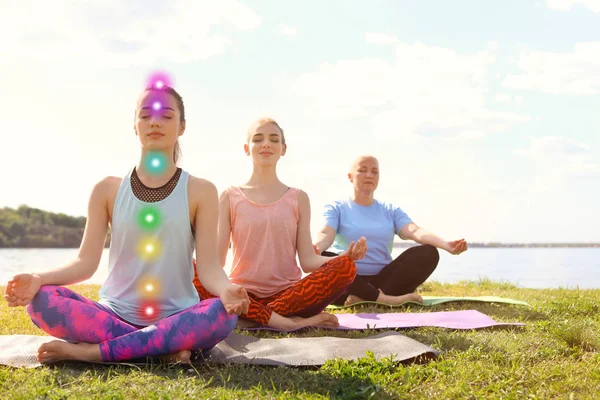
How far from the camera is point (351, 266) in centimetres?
529

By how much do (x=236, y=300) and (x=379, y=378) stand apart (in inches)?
38.9

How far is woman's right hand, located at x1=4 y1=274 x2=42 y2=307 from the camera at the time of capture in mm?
3689

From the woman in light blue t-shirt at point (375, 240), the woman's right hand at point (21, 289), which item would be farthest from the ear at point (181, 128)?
the woman in light blue t-shirt at point (375, 240)

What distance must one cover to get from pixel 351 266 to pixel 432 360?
141 centimetres

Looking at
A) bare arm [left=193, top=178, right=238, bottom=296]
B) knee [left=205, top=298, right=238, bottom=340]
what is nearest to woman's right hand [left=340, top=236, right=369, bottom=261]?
bare arm [left=193, top=178, right=238, bottom=296]

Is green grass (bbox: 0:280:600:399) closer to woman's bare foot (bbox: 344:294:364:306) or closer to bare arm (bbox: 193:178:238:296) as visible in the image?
bare arm (bbox: 193:178:238:296)

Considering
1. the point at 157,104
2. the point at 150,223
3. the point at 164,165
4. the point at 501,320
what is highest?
the point at 157,104

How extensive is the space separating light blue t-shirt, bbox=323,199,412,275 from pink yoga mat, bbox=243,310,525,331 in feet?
4.31

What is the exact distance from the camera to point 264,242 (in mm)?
5652

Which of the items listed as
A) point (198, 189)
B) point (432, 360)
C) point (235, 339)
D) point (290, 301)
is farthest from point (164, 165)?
point (432, 360)

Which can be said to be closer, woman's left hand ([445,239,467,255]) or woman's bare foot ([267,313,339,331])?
woman's bare foot ([267,313,339,331])

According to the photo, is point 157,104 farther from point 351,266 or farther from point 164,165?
point 351,266

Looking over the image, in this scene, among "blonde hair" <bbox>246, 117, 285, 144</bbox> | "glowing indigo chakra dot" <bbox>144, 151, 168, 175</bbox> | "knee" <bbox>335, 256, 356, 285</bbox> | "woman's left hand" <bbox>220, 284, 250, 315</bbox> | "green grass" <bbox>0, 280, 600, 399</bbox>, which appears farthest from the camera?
"blonde hair" <bbox>246, 117, 285, 144</bbox>

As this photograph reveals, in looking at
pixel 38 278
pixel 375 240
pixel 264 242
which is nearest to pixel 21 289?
pixel 38 278
